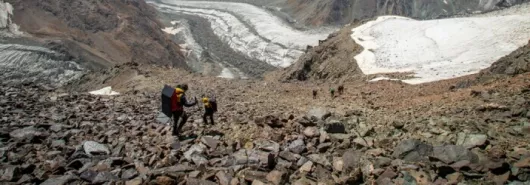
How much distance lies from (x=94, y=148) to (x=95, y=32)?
6045cm

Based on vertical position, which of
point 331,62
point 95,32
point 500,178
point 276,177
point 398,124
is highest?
point 500,178

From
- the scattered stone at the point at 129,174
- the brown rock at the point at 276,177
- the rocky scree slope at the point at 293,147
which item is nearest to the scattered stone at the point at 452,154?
the rocky scree slope at the point at 293,147

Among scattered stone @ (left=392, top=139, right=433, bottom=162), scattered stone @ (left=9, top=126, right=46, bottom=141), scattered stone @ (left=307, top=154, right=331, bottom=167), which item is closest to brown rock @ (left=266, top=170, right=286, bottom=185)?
scattered stone @ (left=307, top=154, right=331, bottom=167)

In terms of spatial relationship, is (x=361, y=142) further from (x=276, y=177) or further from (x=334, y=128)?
(x=276, y=177)

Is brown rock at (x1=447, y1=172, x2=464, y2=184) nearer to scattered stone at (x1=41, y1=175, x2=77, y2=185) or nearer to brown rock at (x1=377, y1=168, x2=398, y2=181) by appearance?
brown rock at (x1=377, y1=168, x2=398, y2=181)

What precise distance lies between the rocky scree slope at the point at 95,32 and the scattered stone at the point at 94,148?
37.9 meters

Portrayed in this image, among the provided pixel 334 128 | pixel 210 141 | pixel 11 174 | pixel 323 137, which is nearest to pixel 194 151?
pixel 210 141

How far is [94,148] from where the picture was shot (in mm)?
10547

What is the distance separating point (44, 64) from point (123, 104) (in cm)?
2935

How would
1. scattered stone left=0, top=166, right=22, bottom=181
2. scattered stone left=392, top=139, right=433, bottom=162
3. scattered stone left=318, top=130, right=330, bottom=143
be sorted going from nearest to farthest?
1. scattered stone left=0, top=166, right=22, bottom=181
2. scattered stone left=392, top=139, right=433, bottom=162
3. scattered stone left=318, top=130, right=330, bottom=143

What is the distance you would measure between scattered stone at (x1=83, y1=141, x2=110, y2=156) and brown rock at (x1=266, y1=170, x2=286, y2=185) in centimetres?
447

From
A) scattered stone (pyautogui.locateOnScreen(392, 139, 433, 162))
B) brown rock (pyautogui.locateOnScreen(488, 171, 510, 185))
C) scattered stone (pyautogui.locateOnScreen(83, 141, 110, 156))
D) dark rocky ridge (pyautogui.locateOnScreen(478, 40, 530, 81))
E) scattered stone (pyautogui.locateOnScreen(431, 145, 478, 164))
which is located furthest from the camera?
dark rocky ridge (pyautogui.locateOnScreen(478, 40, 530, 81))

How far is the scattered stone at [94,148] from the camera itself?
10.4m

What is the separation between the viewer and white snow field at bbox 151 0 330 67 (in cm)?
6894
